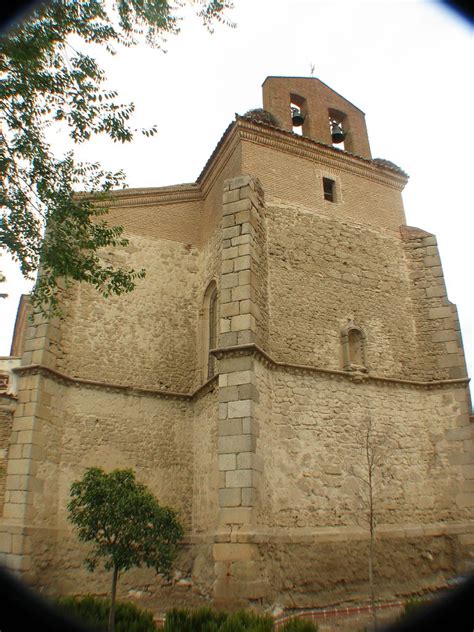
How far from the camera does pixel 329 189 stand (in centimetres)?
1331

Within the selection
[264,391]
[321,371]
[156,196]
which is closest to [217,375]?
[264,391]

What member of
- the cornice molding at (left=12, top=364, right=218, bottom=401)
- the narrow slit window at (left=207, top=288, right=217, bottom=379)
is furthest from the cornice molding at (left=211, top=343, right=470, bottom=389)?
the narrow slit window at (left=207, top=288, right=217, bottom=379)

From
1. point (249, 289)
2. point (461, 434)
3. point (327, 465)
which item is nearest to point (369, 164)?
point (249, 289)

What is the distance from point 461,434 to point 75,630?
347 inches

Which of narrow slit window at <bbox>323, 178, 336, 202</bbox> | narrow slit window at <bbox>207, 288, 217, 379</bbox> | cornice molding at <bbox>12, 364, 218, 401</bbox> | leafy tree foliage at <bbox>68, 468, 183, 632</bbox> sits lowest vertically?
leafy tree foliage at <bbox>68, 468, 183, 632</bbox>

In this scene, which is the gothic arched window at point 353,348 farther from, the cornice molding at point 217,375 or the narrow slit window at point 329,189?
the narrow slit window at point 329,189

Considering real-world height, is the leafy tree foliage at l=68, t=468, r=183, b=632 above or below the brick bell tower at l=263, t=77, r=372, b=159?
below

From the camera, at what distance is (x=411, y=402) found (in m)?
11.4

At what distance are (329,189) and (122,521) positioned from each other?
9.45m

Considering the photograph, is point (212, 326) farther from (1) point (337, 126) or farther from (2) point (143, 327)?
(1) point (337, 126)

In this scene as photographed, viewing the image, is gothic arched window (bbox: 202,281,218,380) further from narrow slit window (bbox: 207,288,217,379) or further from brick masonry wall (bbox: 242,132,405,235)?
brick masonry wall (bbox: 242,132,405,235)

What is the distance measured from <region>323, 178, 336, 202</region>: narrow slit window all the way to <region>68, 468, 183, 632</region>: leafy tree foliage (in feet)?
27.6

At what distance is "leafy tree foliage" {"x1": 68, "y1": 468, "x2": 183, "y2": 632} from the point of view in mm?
7672

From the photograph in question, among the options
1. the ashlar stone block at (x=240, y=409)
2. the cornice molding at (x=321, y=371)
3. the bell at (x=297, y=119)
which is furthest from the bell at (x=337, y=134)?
the ashlar stone block at (x=240, y=409)
